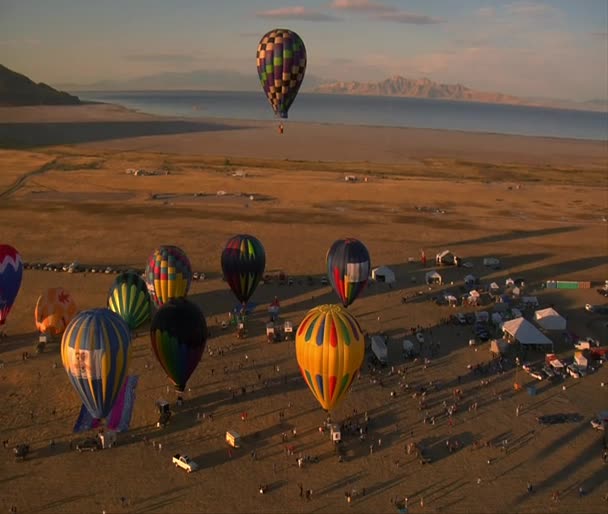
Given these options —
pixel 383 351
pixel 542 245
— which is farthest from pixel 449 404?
pixel 542 245

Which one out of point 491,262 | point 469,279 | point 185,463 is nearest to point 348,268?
point 469,279

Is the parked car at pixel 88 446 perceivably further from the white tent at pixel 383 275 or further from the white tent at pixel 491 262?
the white tent at pixel 491 262

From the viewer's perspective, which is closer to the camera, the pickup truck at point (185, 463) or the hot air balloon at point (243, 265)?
the pickup truck at point (185, 463)

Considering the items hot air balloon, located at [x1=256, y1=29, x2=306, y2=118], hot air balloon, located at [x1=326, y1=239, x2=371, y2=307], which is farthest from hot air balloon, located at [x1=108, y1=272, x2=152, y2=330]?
hot air balloon, located at [x1=256, y1=29, x2=306, y2=118]

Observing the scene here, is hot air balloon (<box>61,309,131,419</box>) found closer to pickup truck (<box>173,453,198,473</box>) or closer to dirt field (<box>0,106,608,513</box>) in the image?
dirt field (<box>0,106,608,513</box>)

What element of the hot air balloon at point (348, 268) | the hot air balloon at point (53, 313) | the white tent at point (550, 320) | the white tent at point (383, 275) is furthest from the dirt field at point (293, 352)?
the hot air balloon at point (348, 268)

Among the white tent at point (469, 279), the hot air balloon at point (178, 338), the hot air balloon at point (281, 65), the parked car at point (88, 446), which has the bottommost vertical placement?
the parked car at point (88, 446)
